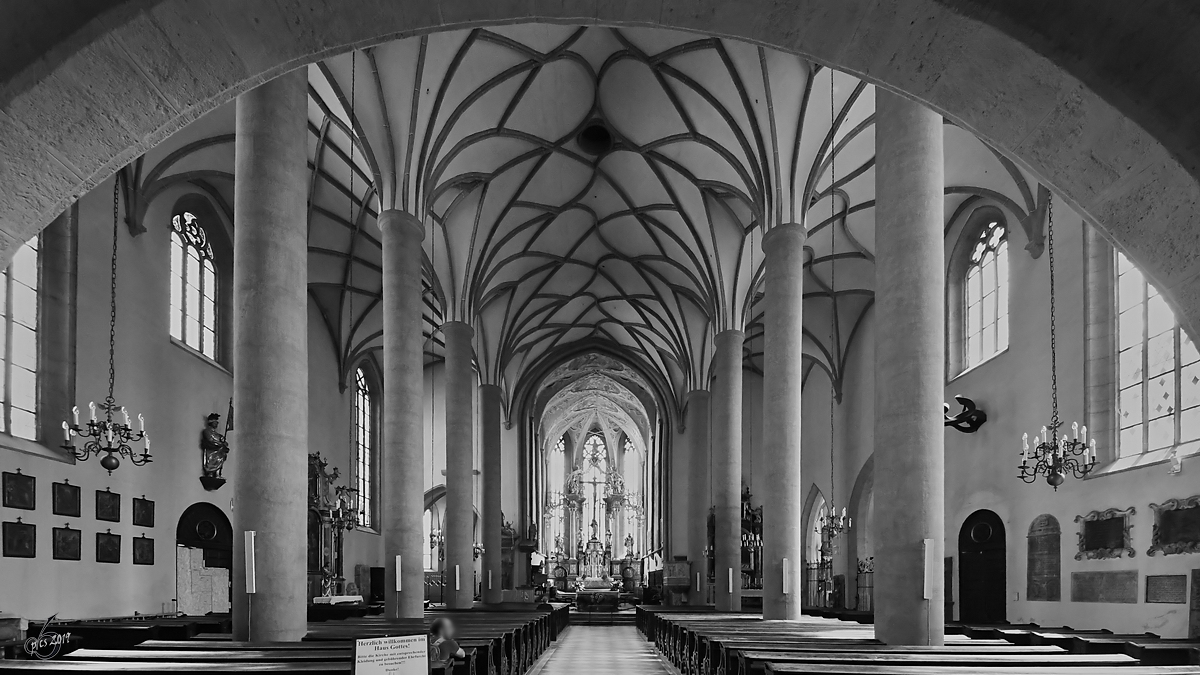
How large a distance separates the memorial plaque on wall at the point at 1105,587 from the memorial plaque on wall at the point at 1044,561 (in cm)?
58

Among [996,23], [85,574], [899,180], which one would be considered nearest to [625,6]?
[996,23]

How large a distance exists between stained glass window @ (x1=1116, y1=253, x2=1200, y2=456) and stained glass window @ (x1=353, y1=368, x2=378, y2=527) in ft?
77.6

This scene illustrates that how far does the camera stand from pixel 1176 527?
1441 cm

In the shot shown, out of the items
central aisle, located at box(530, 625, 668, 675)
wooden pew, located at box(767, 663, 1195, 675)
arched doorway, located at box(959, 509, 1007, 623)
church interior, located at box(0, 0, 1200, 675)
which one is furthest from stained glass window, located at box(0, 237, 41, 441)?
arched doorway, located at box(959, 509, 1007, 623)

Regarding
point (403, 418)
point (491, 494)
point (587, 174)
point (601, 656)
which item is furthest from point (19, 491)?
point (491, 494)

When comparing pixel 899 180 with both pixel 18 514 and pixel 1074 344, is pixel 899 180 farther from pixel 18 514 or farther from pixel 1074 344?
pixel 18 514

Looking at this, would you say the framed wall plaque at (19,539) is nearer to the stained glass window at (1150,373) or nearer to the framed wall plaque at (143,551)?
the framed wall plaque at (143,551)

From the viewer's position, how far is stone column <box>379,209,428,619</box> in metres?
17.5

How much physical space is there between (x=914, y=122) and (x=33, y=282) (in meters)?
14.3

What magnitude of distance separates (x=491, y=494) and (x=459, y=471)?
7.63 meters

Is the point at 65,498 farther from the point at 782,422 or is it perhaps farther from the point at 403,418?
the point at 782,422

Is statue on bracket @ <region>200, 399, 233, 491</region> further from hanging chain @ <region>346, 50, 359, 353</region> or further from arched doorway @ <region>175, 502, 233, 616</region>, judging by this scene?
hanging chain @ <region>346, 50, 359, 353</region>

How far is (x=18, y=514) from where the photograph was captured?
14.6 metres

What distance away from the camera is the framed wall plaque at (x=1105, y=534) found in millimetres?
15664
